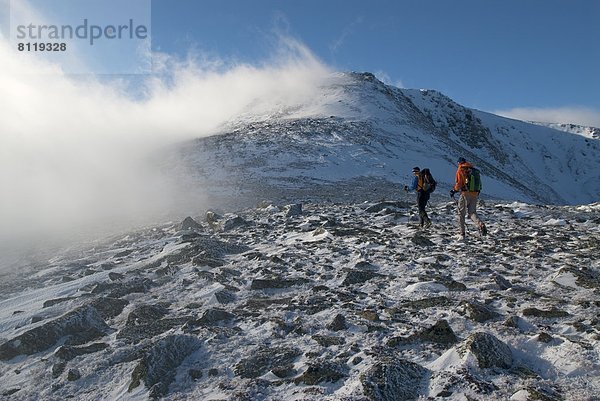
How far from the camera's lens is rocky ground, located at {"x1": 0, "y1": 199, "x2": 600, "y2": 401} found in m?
6.12

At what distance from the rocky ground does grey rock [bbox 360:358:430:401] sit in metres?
0.02

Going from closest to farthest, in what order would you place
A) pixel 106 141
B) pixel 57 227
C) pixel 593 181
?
1. pixel 57 227
2. pixel 106 141
3. pixel 593 181

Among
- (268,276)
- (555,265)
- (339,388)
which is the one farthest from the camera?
(268,276)

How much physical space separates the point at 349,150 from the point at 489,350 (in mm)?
48088

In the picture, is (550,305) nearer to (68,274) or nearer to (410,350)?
(410,350)

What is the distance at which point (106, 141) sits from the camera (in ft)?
212

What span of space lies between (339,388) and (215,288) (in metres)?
4.79

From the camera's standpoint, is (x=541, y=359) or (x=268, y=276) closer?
(x=541, y=359)

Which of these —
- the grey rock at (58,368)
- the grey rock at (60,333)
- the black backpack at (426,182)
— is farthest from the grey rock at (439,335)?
the black backpack at (426,182)

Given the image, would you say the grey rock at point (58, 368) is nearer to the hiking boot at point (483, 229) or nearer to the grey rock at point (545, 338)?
the grey rock at point (545, 338)

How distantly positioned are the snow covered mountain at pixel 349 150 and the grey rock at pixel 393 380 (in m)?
29.2

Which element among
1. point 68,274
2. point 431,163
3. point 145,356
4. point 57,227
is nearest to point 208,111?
point 431,163

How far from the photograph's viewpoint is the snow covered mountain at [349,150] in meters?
44.2

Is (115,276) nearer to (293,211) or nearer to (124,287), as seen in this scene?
(124,287)
